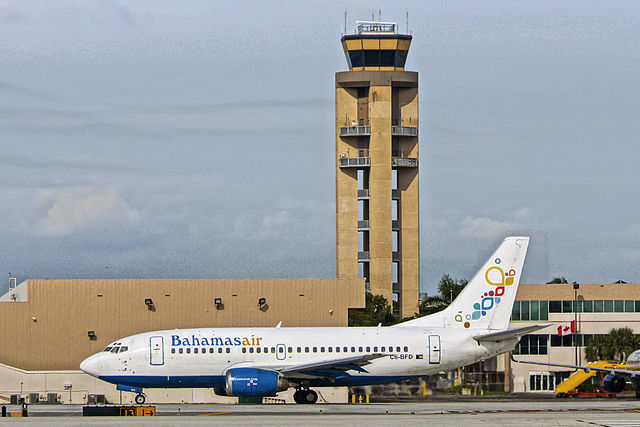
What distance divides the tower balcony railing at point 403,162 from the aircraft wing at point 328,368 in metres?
81.4

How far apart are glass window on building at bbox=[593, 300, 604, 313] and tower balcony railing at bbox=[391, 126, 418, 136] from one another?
158 ft

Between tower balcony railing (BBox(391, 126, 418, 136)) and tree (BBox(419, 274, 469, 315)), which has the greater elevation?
tower balcony railing (BBox(391, 126, 418, 136))

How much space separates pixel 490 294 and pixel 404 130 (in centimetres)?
7964

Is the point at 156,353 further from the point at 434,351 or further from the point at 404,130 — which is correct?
the point at 404,130

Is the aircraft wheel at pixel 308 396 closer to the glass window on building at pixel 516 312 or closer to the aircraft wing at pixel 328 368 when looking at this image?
the aircraft wing at pixel 328 368

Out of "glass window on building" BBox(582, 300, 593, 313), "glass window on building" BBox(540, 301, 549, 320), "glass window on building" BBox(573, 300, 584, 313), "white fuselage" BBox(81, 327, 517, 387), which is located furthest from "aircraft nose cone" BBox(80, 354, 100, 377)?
"glass window on building" BBox(582, 300, 593, 313)

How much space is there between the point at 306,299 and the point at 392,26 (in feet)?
216

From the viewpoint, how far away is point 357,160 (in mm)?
134875

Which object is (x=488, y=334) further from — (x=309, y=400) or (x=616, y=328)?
(x=616, y=328)

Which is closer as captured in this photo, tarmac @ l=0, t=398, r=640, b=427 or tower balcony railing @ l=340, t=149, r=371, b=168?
tarmac @ l=0, t=398, r=640, b=427

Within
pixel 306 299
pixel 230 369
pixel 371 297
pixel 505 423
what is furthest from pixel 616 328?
pixel 505 423

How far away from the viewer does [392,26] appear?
135m

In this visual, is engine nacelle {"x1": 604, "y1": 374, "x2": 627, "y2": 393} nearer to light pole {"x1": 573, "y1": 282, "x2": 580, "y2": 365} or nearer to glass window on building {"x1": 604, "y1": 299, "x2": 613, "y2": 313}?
light pole {"x1": 573, "y1": 282, "x2": 580, "y2": 365}

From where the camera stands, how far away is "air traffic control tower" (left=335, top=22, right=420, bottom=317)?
438 ft
